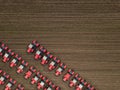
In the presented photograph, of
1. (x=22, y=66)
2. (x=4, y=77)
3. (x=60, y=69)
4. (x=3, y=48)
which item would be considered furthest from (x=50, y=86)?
(x=3, y=48)

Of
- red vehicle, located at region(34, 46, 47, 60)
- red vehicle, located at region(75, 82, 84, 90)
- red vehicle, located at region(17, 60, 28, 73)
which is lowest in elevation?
red vehicle, located at region(75, 82, 84, 90)

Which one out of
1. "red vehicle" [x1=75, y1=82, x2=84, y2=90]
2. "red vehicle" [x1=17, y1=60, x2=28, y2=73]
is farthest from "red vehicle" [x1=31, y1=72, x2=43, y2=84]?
"red vehicle" [x1=75, y1=82, x2=84, y2=90]

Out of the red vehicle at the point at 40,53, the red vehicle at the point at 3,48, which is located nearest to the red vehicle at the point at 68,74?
the red vehicle at the point at 40,53

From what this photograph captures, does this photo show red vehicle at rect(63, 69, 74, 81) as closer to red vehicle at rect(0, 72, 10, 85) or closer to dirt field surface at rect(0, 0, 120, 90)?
dirt field surface at rect(0, 0, 120, 90)

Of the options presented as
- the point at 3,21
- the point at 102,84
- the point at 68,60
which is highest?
the point at 3,21

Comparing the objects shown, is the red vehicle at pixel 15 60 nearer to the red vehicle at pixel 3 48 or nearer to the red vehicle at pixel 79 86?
the red vehicle at pixel 3 48

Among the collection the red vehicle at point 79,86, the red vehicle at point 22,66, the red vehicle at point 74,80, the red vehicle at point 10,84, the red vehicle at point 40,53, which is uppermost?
the red vehicle at point 40,53

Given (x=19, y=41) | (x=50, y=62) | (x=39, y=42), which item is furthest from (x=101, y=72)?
(x=19, y=41)

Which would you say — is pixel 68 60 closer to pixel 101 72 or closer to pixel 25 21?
pixel 101 72

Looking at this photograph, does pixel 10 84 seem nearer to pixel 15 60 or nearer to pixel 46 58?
pixel 15 60
